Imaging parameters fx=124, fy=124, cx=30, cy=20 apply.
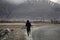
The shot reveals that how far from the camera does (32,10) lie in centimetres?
292

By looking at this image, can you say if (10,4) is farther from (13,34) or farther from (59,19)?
(59,19)

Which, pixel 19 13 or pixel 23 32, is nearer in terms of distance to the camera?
pixel 23 32

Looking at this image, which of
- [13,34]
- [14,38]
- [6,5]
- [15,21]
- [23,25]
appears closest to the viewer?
[14,38]

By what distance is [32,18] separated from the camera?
2846 mm

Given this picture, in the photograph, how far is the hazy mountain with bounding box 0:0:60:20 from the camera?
2.89m

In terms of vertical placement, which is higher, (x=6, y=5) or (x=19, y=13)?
(x=6, y=5)

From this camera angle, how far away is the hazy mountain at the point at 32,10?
114 inches

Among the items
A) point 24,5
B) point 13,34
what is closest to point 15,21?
point 24,5

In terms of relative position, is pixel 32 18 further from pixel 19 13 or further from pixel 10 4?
pixel 10 4

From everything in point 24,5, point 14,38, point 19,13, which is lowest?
point 14,38

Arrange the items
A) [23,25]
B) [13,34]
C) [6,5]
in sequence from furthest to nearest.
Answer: [6,5], [23,25], [13,34]

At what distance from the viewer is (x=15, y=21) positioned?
2.80 metres

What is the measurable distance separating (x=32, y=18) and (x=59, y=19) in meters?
0.62

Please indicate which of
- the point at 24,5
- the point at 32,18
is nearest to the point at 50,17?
the point at 32,18
